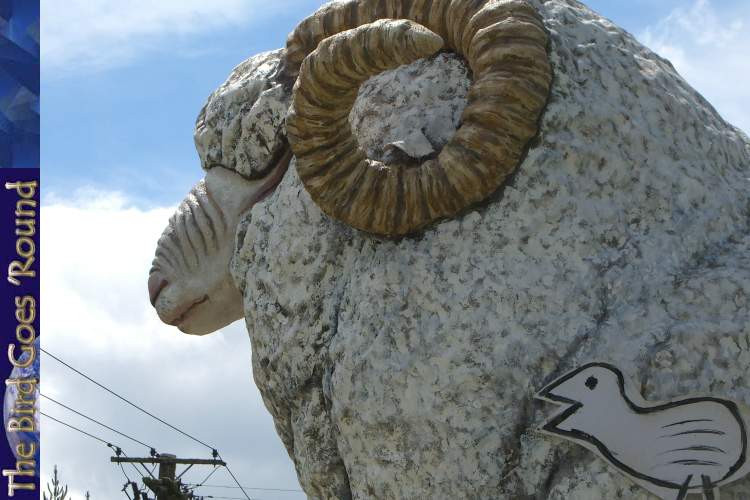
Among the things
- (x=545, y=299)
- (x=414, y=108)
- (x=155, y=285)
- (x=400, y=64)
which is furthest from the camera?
(x=155, y=285)

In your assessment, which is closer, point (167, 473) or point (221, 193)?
point (221, 193)

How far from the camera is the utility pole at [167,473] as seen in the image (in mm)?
17656

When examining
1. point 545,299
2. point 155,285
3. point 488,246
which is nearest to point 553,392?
point 545,299

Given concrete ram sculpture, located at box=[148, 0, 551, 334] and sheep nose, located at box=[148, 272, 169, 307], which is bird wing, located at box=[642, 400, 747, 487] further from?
sheep nose, located at box=[148, 272, 169, 307]

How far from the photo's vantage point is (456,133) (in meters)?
2.44

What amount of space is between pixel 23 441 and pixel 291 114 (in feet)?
20.3

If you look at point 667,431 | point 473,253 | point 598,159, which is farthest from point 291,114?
point 667,431

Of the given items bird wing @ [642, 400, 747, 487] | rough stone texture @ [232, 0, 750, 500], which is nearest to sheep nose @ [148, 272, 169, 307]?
rough stone texture @ [232, 0, 750, 500]

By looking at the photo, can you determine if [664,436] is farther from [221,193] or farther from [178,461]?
[178,461]

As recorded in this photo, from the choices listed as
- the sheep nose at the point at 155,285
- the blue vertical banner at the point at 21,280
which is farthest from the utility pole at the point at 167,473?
the sheep nose at the point at 155,285

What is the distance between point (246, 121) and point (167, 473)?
52.1 feet

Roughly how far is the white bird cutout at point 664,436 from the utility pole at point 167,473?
16.1 m

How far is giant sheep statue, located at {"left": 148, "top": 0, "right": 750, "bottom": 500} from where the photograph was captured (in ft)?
7.61

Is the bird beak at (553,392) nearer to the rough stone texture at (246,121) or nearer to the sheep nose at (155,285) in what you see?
the rough stone texture at (246,121)
